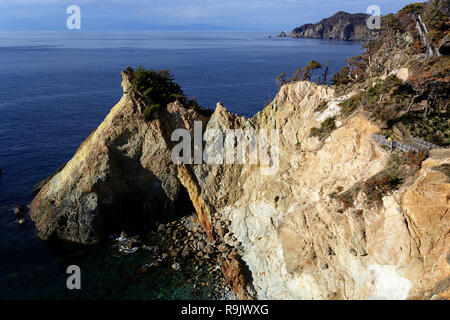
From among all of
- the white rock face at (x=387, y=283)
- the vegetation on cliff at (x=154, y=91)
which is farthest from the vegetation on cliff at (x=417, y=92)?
the vegetation on cliff at (x=154, y=91)

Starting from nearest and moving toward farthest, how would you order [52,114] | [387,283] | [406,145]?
1. [387,283]
2. [406,145]
3. [52,114]

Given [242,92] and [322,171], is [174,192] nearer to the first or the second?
[322,171]

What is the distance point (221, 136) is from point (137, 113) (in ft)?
40.2

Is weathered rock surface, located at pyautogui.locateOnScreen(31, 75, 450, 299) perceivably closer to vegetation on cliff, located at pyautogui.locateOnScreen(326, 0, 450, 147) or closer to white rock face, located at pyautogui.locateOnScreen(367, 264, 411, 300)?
white rock face, located at pyautogui.locateOnScreen(367, 264, 411, 300)

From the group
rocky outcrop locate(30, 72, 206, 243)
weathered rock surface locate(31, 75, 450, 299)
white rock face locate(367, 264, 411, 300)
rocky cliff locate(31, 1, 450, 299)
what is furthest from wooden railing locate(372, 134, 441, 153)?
rocky outcrop locate(30, 72, 206, 243)

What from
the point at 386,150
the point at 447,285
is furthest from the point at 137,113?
the point at 447,285

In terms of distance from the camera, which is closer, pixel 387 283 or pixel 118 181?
pixel 387 283

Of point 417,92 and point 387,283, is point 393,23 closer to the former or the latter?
point 417,92

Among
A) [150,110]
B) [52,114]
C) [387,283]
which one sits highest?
[150,110]

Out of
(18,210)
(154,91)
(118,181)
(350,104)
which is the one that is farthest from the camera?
(18,210)

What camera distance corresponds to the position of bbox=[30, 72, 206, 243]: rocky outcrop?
136 ft

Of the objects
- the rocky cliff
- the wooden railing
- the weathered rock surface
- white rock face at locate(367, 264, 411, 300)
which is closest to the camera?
white rock face at locate(367, 264, 411, 300)

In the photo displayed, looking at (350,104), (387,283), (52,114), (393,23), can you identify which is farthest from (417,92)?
(52,114)

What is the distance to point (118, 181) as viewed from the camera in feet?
141
